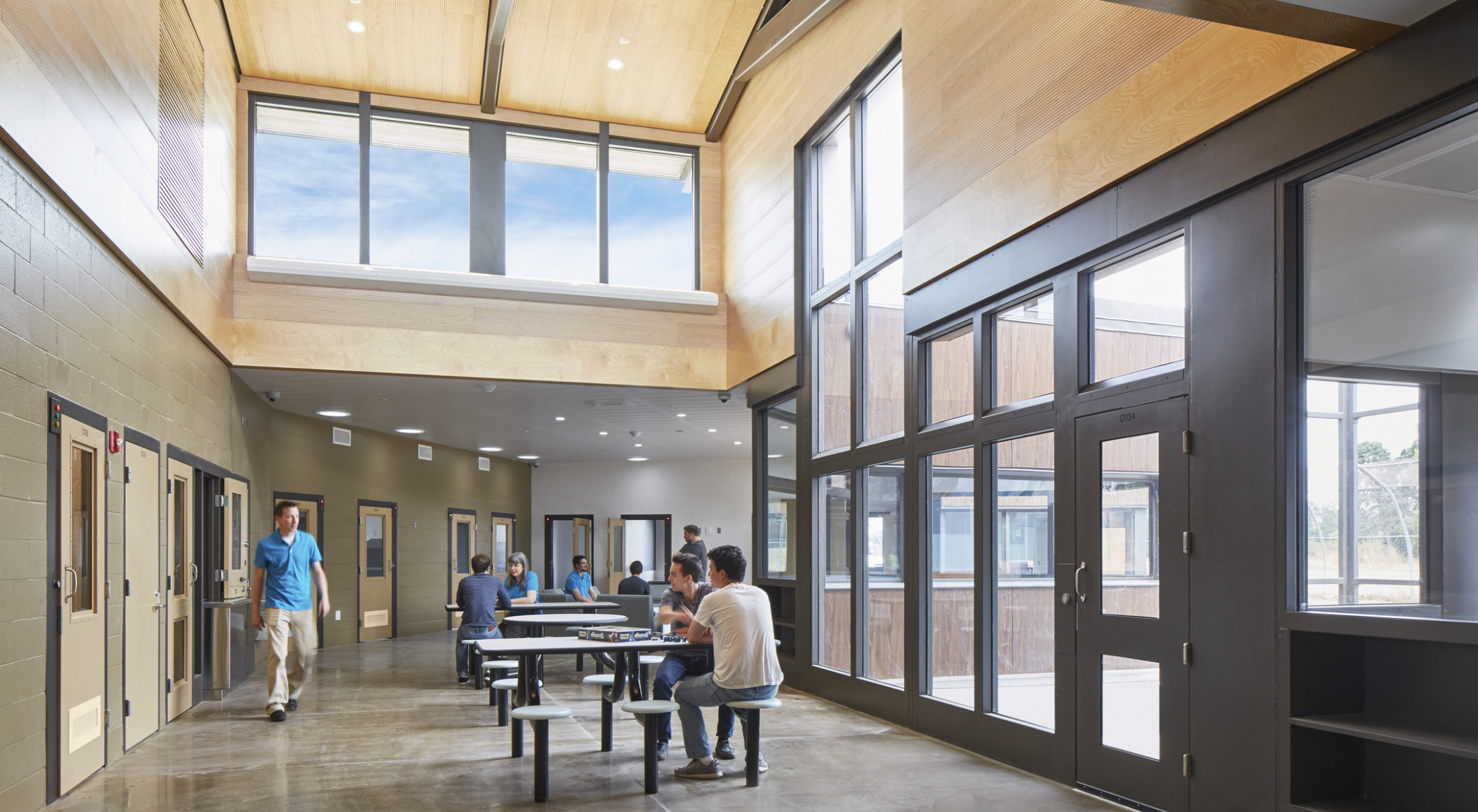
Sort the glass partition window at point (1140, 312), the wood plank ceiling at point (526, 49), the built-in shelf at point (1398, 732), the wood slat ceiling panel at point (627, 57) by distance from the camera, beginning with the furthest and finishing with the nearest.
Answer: the wood slat ceiling panel at point (627, 57)
the wood plank ceiling at point (526, 49)
the glass partition window at point (1140, 312)
the built-in shelf at point (1398, 732)

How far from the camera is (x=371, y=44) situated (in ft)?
34.0

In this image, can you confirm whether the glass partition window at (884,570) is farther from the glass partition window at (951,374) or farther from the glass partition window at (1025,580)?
the glass partition window at (1025,580)

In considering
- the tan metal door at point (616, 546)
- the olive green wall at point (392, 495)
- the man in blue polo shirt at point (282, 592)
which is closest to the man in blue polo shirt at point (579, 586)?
the olive green wall at point (392, 495)

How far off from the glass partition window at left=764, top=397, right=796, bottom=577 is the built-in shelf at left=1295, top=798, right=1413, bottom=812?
5.91 meters

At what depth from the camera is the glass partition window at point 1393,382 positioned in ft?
11.4

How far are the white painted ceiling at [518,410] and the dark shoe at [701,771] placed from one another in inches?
240

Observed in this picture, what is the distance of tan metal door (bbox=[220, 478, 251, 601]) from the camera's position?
9477 millimetres

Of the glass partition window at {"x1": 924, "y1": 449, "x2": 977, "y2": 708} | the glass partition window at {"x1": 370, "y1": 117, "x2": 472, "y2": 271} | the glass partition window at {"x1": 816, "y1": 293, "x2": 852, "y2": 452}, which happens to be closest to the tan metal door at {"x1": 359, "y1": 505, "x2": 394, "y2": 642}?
the glass partition window at {"x1": 370, "y1": 117, "x2": 472, "y2": 271}

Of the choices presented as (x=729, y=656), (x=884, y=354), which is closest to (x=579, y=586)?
(x=884, y=354)

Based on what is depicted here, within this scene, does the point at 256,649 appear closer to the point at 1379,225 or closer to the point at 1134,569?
the point at 1134,569

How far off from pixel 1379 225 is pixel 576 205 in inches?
356

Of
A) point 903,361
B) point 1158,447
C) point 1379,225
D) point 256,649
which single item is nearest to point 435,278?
point 256,649

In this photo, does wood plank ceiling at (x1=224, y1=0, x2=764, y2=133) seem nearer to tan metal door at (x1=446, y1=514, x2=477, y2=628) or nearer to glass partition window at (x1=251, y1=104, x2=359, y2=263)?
glass partition window at (x1=251, y1=104, x2=359, y2=263)

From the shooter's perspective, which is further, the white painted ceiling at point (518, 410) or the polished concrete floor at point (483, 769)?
the white painted ceiling at point (518, 410)
